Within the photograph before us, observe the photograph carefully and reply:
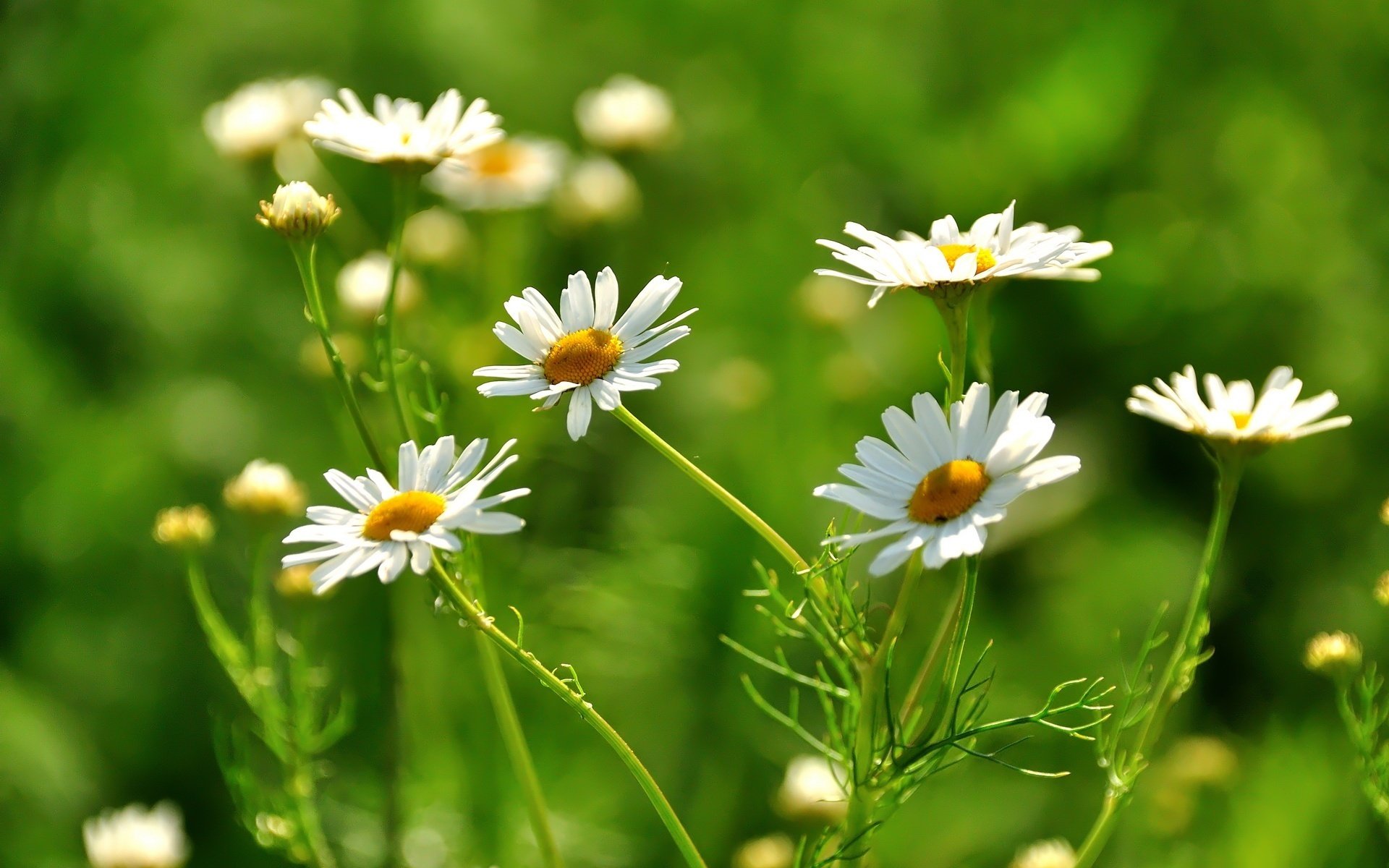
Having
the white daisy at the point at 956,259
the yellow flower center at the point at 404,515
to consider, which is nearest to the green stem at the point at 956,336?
the white daisy at the point at 956,259

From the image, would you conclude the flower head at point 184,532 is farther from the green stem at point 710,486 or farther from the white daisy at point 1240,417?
the white daisy at point 1240,417

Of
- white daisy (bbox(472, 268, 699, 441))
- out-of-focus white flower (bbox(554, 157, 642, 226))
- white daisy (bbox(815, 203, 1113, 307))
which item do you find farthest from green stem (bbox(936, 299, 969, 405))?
out-of-focus white flower (bbox(554, 157, 642, 226))

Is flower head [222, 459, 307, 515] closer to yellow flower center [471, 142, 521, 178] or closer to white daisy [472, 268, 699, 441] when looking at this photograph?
white daisy [472, 268, 699, 441]

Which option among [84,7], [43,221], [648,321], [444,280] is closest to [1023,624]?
[444,280]

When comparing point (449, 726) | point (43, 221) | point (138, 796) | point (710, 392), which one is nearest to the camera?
point (449, 726)

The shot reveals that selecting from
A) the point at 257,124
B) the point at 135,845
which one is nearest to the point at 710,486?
the point at 135,845

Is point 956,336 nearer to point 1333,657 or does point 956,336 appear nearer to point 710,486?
point 710,486

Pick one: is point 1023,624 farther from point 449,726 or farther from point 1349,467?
point 449,726
